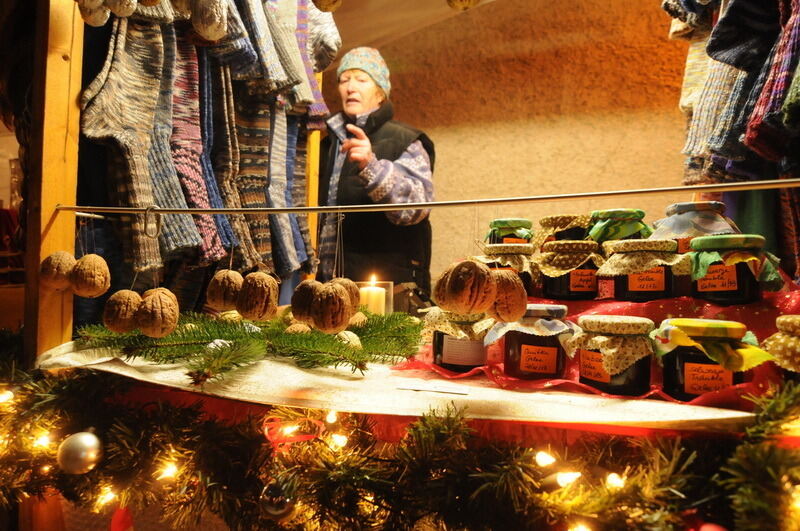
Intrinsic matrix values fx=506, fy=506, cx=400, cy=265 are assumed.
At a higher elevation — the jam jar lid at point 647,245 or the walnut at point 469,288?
the jam jar lid at point 647,245

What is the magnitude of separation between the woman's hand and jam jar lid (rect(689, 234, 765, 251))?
120 centimetres

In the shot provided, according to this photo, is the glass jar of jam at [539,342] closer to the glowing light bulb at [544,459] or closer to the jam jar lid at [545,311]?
the jam jar lid at [545,311]

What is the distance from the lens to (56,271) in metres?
0.87

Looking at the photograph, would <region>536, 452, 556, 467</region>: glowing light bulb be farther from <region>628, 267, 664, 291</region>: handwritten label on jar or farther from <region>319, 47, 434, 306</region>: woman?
<region>319, 47, 434, 306</region>: woman

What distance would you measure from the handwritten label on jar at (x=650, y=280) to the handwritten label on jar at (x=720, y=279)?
0.06 metres

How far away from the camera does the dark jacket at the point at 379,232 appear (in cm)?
189

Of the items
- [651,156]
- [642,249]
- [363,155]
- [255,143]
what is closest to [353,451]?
[642,249]

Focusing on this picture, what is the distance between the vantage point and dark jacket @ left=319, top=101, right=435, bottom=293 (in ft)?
6.21

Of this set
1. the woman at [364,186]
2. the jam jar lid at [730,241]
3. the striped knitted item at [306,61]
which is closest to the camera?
the jam jar lid at [730,241]

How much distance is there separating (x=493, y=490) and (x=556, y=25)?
228 centimetres

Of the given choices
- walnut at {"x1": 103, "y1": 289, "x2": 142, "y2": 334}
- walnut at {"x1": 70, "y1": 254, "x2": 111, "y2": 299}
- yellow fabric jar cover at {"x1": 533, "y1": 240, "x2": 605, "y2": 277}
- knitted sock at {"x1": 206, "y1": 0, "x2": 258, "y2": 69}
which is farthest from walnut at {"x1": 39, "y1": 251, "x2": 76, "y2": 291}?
yellow fabric jar cover at {"x1": 533, "y1": 240, "x2": 605, "y2": 277}

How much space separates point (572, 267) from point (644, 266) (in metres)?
0.11

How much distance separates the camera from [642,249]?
78 cm

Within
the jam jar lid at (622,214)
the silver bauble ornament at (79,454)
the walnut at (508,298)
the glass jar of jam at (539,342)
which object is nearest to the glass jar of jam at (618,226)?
the jam jar lid at (622,214)
